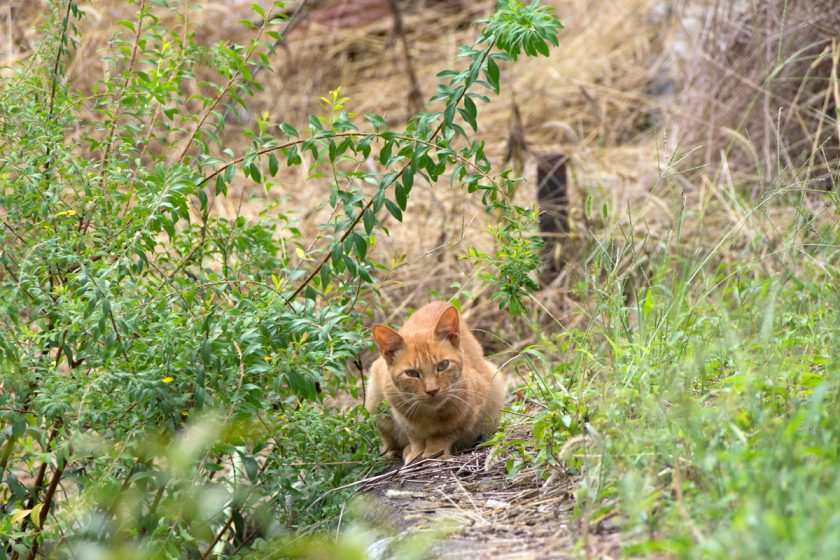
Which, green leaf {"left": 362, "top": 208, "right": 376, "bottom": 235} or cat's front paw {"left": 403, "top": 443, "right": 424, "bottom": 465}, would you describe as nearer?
green leaf {"left": 362, "top": 208, "right": 376, "bottom": 235}

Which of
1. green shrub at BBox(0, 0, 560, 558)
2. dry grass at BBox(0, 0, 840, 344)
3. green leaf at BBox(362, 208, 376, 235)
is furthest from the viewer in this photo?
dry grass at BBox(0, 0, 840, 344)

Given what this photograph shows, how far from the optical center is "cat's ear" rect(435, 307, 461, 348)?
145 inches

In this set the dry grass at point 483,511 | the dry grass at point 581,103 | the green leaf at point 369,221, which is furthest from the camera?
the dry grass at point 581,103

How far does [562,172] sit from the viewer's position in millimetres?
5797

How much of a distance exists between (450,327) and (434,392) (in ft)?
0.85

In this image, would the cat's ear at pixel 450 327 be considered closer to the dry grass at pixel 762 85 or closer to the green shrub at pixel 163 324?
the green shrub at pixel 163 324

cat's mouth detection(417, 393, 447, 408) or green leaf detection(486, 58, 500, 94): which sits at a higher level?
green leaf detection(486, 58, 500, 94)

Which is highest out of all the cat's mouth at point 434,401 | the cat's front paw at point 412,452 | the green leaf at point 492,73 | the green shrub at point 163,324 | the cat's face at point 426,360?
the green leaf at point 492,73

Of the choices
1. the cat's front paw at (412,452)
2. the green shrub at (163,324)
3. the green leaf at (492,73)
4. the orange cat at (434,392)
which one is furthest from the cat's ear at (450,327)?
the green leaf at (492,73)

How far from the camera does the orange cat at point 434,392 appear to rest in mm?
3656

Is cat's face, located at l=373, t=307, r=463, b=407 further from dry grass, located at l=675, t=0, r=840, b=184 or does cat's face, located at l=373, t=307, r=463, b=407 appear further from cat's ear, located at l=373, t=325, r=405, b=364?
dry grass, located at l=675, t=0, r=840, b=184

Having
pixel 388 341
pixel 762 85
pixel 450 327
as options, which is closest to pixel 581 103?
pixel 762 85

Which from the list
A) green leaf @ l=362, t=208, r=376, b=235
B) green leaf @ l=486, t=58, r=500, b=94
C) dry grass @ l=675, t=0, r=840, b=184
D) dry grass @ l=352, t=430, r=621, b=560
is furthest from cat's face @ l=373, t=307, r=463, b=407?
dry grass @ l=675, t=0, r=840, b=184

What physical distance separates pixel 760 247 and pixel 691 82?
6.86 ft
